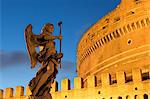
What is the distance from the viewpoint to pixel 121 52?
2408 centimetres

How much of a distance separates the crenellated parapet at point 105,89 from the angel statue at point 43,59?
1139 cm

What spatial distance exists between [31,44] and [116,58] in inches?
772

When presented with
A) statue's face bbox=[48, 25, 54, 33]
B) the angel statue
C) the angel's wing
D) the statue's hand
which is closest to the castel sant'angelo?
statue's face bbox=[48, 25, 54, 33]

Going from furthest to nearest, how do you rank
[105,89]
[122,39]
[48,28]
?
[122,39] → [105,89] → [48,28]

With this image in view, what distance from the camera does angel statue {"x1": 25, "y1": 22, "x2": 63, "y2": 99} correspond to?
504 cm

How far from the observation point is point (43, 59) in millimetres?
5246

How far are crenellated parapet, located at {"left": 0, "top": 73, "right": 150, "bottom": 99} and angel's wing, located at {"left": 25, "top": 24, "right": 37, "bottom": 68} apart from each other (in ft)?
38.1

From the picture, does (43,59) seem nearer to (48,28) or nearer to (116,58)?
(48,28)

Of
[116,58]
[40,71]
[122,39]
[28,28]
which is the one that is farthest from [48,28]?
[116,58]

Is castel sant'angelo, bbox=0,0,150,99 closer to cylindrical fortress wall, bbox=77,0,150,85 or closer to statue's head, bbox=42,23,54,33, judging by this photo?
cylindrical fortress wall, bbox=77,0,150,85

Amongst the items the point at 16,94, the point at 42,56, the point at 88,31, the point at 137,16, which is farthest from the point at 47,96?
the point at 88,31

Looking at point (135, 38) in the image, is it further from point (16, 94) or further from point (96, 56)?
point (16, 94)

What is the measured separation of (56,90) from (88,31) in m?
10.1

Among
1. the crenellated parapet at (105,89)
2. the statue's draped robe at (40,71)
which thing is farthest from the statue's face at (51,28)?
the crenellated parapet at (105,89)
